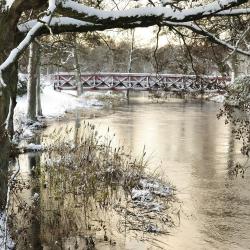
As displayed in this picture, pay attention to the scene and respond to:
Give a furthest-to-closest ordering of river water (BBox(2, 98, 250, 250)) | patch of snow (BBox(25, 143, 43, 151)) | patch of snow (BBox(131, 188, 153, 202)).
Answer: patch of snow (BBox(25, 143, 43, 151)) → patch of snow (BBox(131, 188, 153, 202)) → river water (BBox(2, 98, 250, 250))

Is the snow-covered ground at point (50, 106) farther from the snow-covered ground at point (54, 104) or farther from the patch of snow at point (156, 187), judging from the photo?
the patch of snow at point (156, 187)

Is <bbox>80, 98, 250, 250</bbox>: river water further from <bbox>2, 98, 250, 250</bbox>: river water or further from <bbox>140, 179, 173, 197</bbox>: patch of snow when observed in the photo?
<bbox>140, 179, 173, 197</bbox>: patch of snow

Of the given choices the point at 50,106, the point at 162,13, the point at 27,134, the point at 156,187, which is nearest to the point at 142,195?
the point at 156,187

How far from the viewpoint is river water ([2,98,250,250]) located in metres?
8.21

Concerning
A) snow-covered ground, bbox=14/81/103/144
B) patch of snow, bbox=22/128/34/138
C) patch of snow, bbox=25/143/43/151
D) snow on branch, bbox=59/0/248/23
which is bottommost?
patch of snow, bbox=25/143/43/151

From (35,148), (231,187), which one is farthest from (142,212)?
(35,148)

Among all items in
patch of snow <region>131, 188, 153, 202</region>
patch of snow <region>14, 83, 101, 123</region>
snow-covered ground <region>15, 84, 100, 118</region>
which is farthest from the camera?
snow-covered ground <region>15, 84, 100, 118</region>

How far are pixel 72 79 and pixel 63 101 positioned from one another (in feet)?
23.2

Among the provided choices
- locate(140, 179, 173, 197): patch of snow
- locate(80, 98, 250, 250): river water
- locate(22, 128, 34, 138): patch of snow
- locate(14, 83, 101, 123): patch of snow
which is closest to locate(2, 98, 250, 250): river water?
locate(80, 98, 250, 250): river water

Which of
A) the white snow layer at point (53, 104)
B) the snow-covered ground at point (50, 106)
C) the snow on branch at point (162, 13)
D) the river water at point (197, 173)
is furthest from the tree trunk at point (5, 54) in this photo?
the white snow layer at point (53, 104)

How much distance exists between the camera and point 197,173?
13.1 m

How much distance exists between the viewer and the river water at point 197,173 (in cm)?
821

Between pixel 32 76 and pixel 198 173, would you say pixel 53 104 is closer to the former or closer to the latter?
pixel 32 76

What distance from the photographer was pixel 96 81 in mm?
39656
